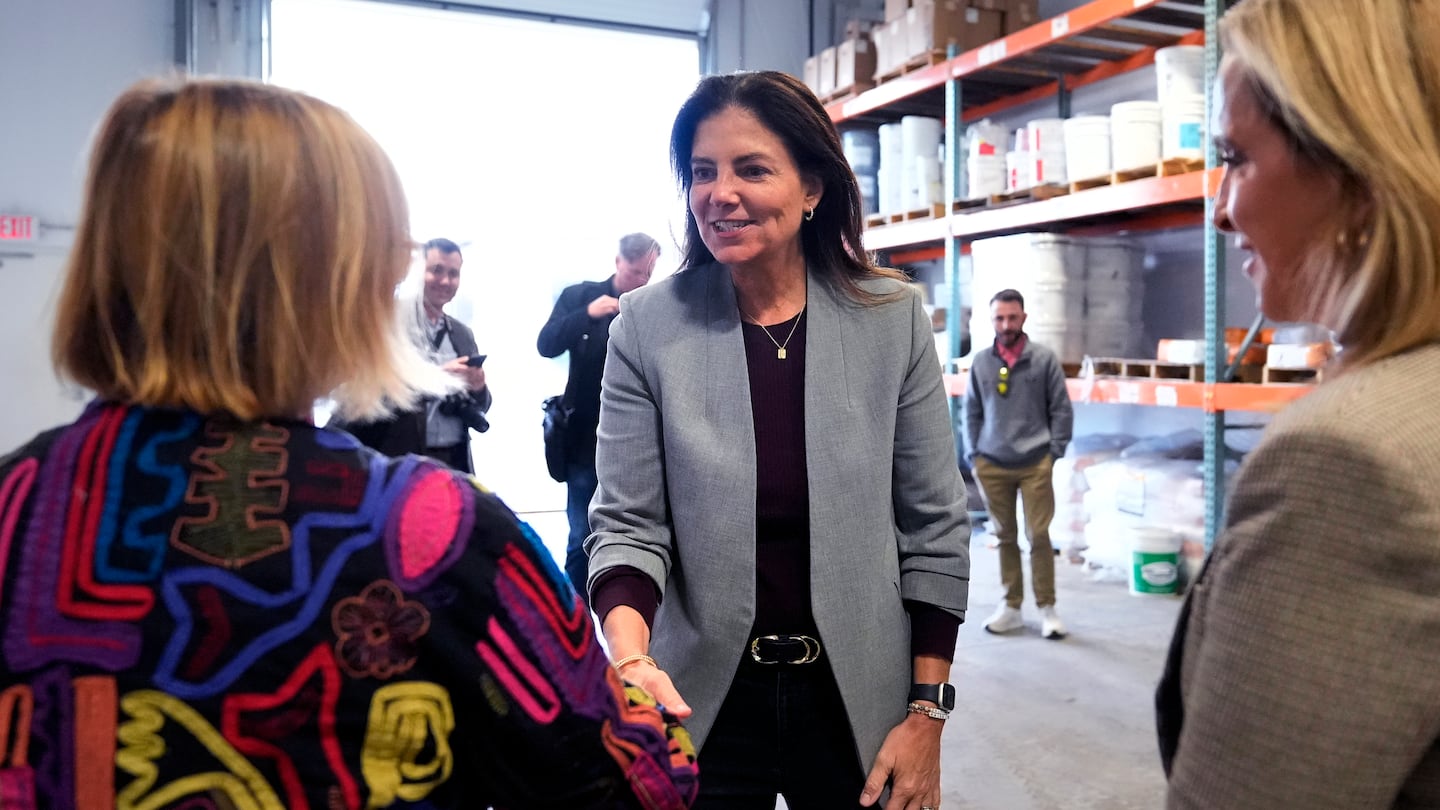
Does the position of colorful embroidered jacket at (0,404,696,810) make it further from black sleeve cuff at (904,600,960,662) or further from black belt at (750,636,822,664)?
black sleeve cuff at (904,600,960,662)

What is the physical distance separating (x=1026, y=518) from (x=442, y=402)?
9.97 feet

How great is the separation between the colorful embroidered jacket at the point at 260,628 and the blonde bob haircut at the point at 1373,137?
0.70 meters

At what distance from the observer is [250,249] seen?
85 centimetres

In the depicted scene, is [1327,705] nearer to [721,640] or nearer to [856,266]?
[721,640]

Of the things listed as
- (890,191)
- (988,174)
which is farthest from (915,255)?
(988,174)

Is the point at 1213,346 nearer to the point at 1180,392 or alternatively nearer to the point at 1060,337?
the point at 1180,392

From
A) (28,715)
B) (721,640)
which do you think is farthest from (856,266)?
(28,715)

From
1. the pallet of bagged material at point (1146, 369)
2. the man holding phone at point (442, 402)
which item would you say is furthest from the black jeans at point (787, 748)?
the pallet of bagged material at point (1146, 369)

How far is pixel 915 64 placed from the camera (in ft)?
24.3

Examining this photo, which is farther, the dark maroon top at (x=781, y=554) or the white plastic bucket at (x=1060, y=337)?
the white plastic bucket at (x=1060, y=337)

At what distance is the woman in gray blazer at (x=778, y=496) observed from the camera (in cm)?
150

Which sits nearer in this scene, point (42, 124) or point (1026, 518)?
point (1026, 518)

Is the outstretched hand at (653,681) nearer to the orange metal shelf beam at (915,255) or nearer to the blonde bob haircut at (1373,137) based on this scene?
the blonde bob haircut at (1373,137)

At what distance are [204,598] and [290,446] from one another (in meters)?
0.13
